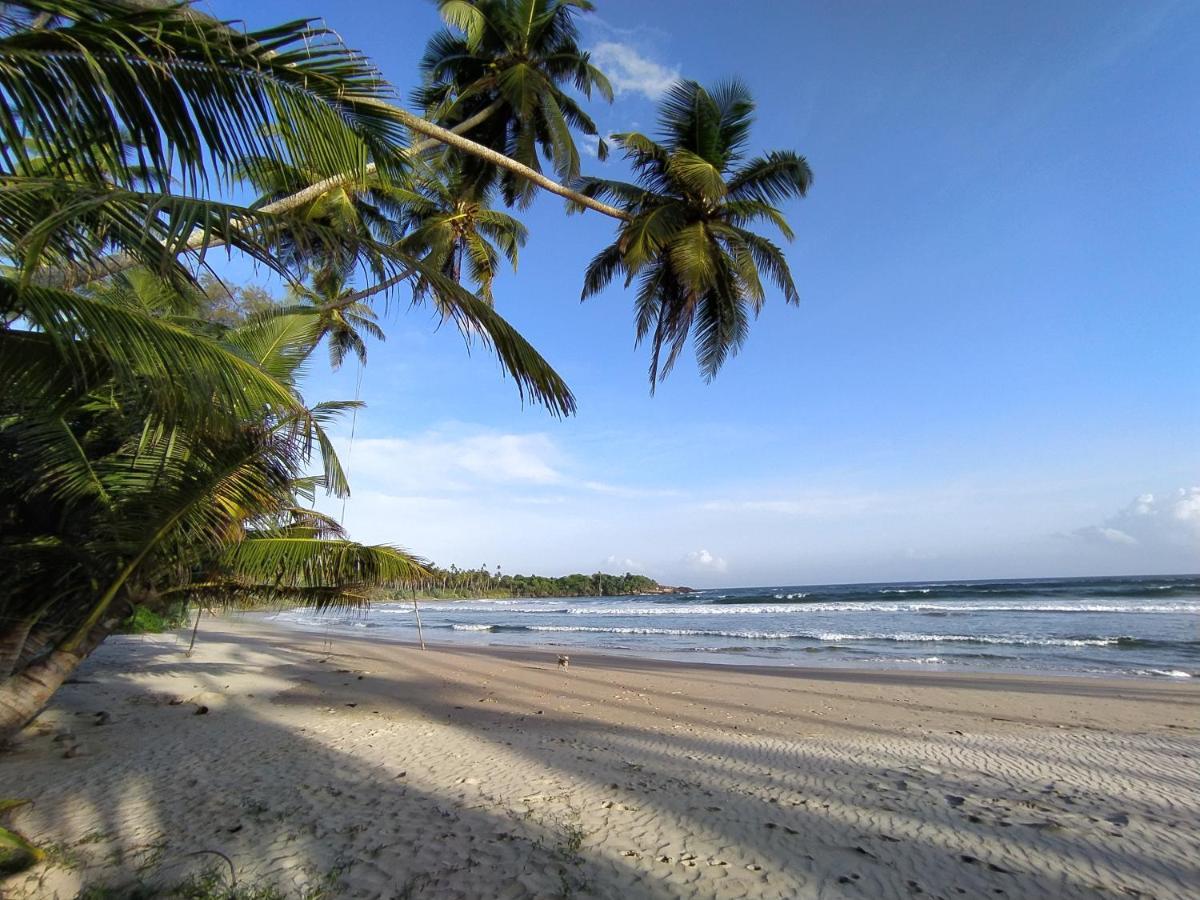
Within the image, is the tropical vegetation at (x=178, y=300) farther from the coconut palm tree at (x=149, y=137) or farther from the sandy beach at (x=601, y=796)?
the sandy beach at (x=601, y=796)

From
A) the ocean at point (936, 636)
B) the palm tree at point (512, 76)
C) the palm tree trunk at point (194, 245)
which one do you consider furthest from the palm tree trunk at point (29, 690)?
the palm tree at point (512, 76)

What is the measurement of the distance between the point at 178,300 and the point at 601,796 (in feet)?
16.1

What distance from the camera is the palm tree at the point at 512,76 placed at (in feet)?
32.3

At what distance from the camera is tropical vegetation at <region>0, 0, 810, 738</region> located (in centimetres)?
242

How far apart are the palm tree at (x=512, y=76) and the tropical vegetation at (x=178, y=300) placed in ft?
0.20

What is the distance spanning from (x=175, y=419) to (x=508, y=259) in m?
12.7

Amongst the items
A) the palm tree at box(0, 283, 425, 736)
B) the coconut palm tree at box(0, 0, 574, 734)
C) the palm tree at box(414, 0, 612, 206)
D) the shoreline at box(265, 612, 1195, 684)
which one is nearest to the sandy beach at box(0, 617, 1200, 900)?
the palm tree at box(0, 283, 425, 736)

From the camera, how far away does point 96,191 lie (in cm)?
239

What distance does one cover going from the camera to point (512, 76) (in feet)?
32.1

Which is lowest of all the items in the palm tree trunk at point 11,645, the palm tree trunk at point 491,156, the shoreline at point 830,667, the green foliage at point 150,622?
the shoreline at point 830,667

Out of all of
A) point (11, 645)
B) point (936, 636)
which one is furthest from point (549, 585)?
point (11, 645)

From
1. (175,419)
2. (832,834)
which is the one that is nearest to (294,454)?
(175,419)

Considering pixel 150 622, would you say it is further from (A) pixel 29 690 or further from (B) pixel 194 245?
(B) pixel 194 245

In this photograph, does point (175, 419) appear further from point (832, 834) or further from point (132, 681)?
point (132, 681)
